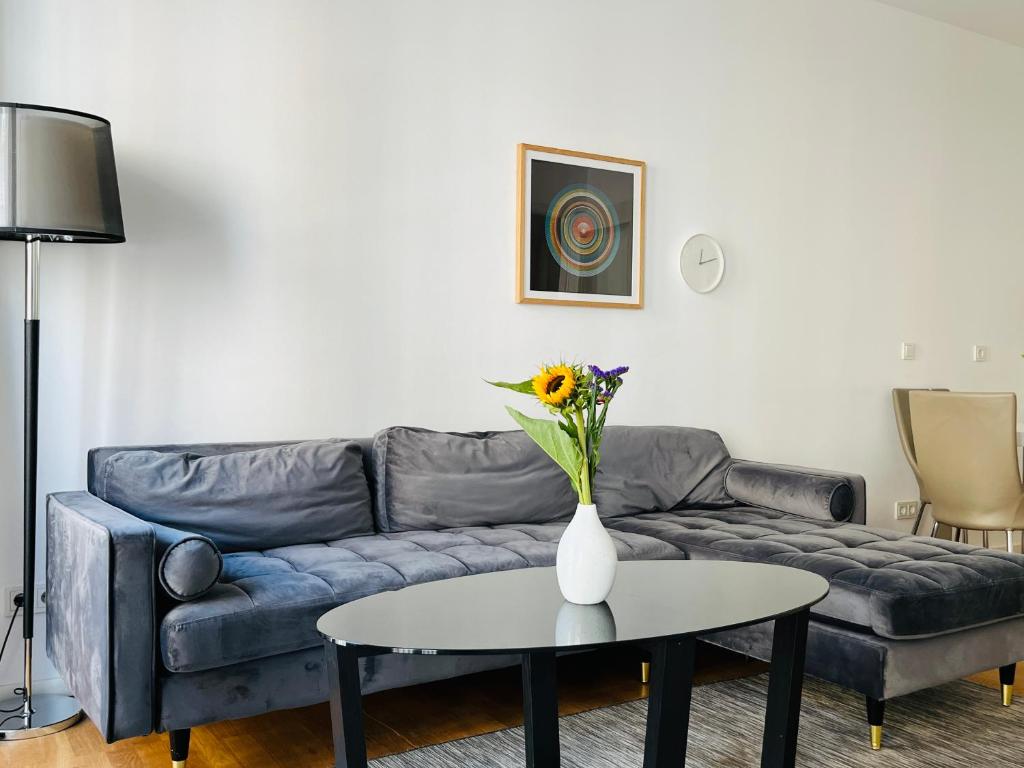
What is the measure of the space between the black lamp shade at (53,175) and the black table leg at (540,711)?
166 centimetres

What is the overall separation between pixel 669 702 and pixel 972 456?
2.89m

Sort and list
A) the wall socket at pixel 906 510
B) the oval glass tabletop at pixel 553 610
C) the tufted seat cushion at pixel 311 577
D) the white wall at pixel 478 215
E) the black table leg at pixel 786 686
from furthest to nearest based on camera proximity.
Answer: the wall socket at pixel 906 510 → the white wall at pixel 478 215 → the tufted seat cushion at pixel 311 577 → the black table leg at pixel 786 686 → the oval glass tabletop at pixel 553 610

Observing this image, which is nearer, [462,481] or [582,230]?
[462,481]

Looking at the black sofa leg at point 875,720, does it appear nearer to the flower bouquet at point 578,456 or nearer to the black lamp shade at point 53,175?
the flower bouquet at point 578,456

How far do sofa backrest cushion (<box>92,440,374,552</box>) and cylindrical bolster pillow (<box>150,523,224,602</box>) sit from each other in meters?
0.52

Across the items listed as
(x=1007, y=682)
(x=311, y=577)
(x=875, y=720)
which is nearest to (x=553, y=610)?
(x=311, y=577)

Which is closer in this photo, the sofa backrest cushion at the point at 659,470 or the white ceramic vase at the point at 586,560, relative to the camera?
the white ceramic vase at the point at 586,560

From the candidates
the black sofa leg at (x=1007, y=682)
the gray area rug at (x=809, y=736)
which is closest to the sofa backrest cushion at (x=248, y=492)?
the gray area rug at (x=809, y=736)

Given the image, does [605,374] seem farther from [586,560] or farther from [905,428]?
[905,428]

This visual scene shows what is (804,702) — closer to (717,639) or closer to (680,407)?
(717,639)

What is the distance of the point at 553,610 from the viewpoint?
2.02m

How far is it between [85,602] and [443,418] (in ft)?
5.36

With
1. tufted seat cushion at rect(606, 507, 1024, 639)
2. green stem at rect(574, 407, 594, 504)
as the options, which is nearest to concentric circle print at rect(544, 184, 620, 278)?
tufted seat cushion at rect(606, 507, 1024, 639)

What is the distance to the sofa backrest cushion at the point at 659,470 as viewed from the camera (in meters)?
3.79
